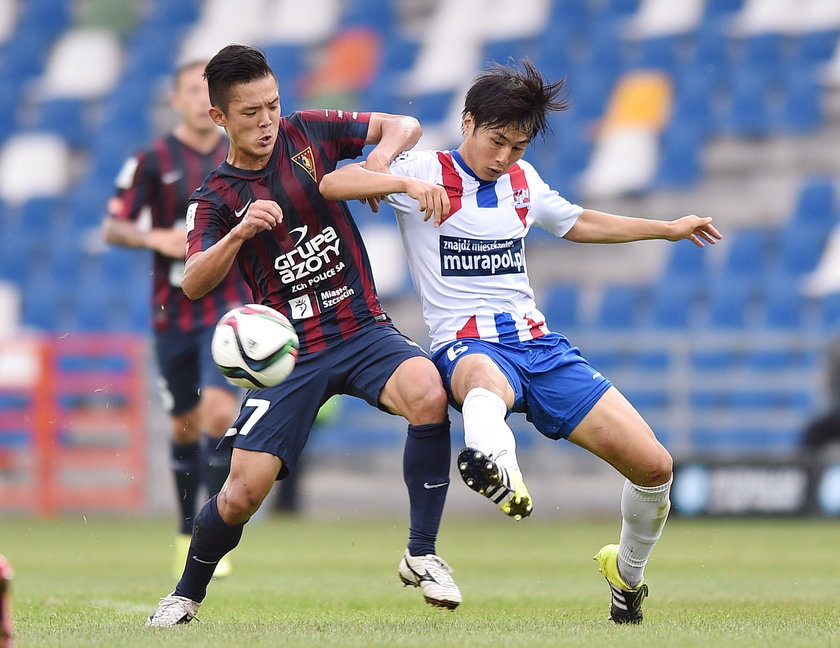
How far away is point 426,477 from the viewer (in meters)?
5.18

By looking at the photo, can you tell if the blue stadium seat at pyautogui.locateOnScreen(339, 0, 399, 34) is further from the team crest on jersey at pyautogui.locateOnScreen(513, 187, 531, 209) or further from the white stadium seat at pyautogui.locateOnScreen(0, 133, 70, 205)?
the team crest on jersey at pyautogui.locateOnScreen(513, 187, 531, 209)

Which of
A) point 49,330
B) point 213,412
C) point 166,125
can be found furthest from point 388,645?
point 166,125

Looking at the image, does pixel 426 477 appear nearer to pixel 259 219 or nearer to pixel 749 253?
pixel 259 219

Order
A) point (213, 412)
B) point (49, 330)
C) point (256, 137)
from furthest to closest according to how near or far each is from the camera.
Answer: point (49, 330)
point (213, 412)
point (256, 137)

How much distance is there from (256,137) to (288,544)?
5826 millimetres

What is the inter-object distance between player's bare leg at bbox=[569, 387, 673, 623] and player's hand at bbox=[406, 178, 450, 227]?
903mm

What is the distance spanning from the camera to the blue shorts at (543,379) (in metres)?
5.08

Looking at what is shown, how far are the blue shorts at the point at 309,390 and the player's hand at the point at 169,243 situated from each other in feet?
7.33

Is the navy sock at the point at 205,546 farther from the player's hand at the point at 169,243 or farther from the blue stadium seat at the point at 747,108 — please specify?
the blue stadium seat at the point at 747,108

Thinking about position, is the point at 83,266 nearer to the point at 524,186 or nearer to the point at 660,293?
the point at 660,293

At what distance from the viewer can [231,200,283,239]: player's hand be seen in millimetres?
4711

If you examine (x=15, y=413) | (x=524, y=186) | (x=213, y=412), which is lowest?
(x=15, y=413)

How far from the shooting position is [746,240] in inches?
614

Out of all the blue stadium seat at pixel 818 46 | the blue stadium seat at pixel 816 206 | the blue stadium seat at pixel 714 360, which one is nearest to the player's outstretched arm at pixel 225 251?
the blue stadium seat at pixel 714 360
